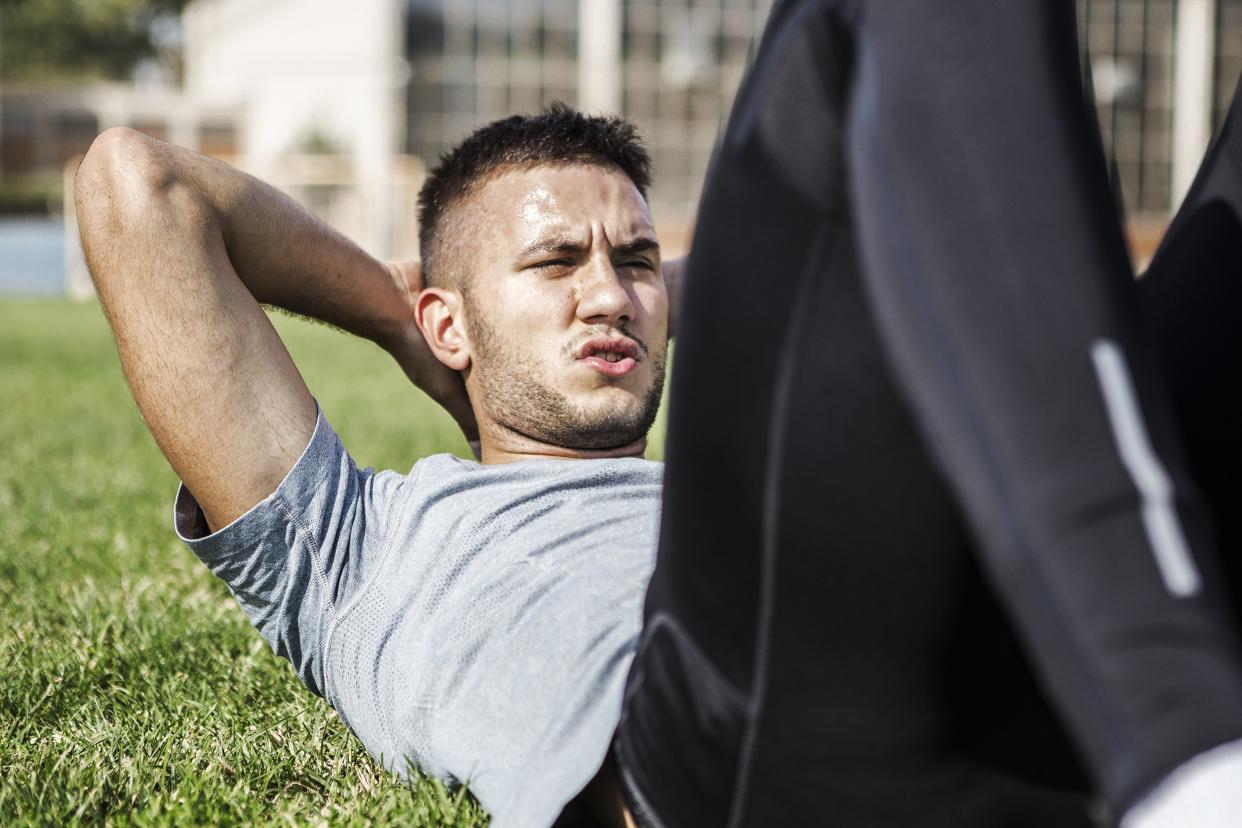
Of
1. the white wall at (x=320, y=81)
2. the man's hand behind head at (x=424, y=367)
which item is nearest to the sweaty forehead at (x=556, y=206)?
the man's hand behind head at (x=424, y=367)

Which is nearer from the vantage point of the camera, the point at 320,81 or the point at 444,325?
the point at 444,325

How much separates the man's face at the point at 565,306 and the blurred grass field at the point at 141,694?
0.68 m

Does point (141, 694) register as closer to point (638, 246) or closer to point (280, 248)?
point (280, 248)

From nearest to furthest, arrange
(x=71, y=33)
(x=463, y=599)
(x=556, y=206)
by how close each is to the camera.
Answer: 1. (x=463, y=599)
2. (x=556, y=206)
3. (x=71, y=33)

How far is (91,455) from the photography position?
6.08 meters

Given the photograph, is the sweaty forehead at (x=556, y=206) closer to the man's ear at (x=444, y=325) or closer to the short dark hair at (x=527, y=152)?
the short dark hair at (x=527, y=152)

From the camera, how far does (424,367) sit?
2.65m

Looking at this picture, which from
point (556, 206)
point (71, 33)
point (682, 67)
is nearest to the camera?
point (556, 206)

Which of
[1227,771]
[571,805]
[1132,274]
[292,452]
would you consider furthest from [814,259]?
[292,452]

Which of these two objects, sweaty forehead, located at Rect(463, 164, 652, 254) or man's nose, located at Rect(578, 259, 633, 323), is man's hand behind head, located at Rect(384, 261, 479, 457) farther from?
man's nose, located at Rect(578, 259, 633, 323)

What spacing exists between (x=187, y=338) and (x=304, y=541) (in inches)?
14.2

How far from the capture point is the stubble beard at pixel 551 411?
2232 mm

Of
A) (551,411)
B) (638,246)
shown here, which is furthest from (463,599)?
(638,246)

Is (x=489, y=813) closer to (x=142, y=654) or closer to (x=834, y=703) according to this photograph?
(x=834, y=703)
